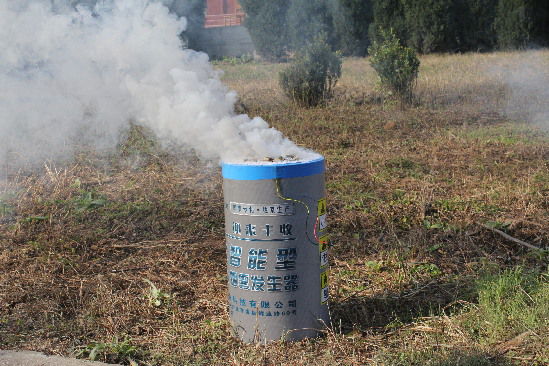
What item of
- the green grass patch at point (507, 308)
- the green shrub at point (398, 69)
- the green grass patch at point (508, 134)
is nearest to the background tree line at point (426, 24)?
the green shrub at point (398, 69)

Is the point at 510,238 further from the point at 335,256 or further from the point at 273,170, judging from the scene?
the point at 273,170

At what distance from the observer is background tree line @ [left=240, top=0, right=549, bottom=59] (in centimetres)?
2138

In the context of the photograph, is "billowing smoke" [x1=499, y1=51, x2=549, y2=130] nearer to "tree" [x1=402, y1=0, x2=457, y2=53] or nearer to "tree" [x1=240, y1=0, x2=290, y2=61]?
"tree" [x1=402, y1=0, x2=457, y2=53]

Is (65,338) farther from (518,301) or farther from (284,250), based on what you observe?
(518,301)

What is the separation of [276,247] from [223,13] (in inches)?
1057

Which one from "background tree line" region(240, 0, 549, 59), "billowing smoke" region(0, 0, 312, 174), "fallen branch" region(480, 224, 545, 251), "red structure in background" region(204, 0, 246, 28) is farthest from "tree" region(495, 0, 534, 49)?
"fallen branch" region(480, 224, 545, 251)

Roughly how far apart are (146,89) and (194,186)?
2357 mm

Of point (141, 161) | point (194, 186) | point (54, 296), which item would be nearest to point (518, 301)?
point (54, 296)

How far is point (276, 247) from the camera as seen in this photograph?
3.37 metres

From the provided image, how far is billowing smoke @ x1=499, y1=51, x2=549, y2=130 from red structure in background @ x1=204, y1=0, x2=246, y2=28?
41.5 feet

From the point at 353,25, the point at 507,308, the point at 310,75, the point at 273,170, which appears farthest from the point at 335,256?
the point at 353,25

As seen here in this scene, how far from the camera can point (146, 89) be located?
4.50 m

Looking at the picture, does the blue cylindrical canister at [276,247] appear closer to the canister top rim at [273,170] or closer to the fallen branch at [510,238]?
the canister top rim at [273,170]

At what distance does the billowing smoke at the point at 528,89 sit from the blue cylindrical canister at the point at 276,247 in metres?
7.25
